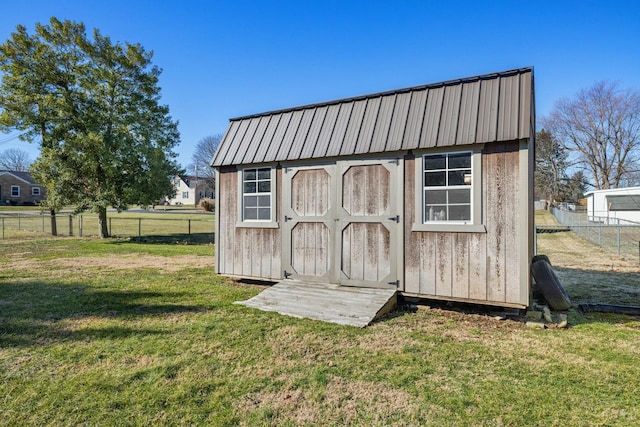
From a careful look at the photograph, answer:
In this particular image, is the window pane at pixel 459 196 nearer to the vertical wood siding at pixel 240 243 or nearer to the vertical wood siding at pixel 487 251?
A: the vertical wood siding at pixel 487 251

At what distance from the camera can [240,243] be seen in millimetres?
7184

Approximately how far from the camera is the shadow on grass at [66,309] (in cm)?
417

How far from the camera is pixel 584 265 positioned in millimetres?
9328

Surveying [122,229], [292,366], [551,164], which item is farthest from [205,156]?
[292,366]

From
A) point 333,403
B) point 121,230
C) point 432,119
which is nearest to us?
point 333,403

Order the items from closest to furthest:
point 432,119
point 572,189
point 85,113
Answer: point 432,119
point 85,113
point 572,189

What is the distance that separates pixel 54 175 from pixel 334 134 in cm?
1351

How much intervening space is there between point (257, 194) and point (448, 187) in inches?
144

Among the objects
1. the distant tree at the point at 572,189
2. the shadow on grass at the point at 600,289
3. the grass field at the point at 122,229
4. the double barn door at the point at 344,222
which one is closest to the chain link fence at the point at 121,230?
the grass field at the point at 122,229

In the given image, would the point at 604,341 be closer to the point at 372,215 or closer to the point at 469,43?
the point at 372,215

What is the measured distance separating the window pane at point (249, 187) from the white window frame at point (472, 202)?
3276 mm

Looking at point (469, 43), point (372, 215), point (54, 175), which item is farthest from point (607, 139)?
point (54, 175)

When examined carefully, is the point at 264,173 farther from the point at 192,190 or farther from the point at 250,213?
the point at 192,190

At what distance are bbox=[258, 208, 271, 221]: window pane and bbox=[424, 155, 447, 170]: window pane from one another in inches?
122
